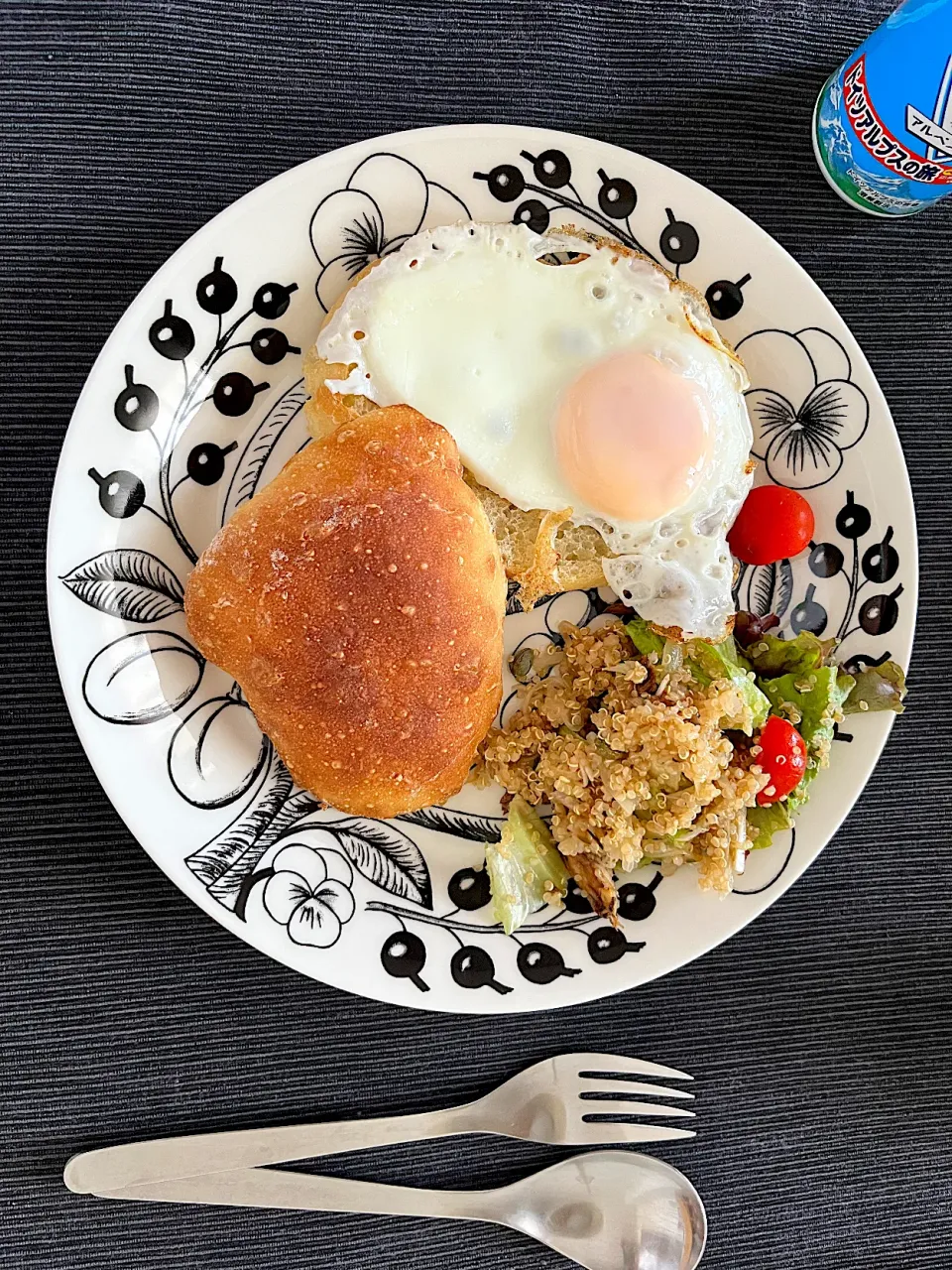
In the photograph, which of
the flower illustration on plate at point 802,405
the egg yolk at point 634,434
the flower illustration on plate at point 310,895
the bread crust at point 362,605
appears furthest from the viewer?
the flower illustration on plate at point 802,405

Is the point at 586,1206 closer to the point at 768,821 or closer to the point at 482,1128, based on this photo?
the point at 482,1128

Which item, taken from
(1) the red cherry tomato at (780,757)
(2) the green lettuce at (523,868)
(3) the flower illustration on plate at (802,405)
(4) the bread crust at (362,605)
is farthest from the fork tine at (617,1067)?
(3) the flower illustration on plate at (802,405)

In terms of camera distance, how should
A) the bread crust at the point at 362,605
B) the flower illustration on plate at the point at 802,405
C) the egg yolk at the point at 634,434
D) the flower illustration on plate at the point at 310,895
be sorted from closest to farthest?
the bread crust at the point at 362,605
the egg yolk at the point at 634,434
the flower illustration on plate at the point at 310,895
the flower illustration on plate at the point at 802,405

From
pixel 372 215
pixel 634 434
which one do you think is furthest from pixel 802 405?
pixel 372 215

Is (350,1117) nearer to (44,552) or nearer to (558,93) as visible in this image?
(44,552)

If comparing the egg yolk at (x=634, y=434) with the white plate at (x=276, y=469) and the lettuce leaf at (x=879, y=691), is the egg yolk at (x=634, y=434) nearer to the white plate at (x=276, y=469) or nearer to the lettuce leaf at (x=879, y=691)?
the white plate at (x=276, y=469)

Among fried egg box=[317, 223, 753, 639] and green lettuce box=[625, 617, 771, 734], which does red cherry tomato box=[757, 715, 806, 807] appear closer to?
green lettuce box=[625, 617, 771, 734]

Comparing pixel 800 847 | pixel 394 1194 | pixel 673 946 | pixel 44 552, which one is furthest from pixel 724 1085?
pixel 44 552
